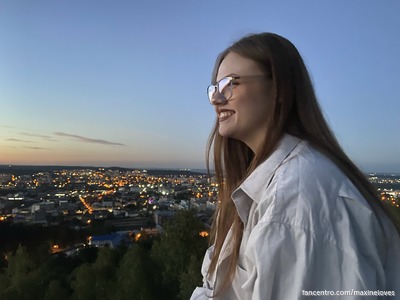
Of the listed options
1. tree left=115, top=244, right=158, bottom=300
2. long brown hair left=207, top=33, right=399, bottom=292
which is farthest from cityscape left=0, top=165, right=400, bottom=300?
long brown hair left=207, top=33, right=399, bottom=292

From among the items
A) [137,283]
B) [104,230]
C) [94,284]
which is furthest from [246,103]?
[104,230]

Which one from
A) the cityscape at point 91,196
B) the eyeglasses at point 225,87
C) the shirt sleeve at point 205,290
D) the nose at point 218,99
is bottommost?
the cityscape at point 91,196

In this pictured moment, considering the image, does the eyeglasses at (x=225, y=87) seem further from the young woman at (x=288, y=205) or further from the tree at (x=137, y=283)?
the tree at (x=137, y=283)

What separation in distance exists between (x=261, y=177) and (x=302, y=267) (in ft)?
0.74

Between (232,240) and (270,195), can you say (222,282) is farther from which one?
(270,195)

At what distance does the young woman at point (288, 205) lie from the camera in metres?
0.66

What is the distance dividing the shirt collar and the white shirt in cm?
3

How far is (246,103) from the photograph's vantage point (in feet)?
3.27

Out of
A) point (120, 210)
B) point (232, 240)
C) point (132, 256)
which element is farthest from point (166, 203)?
point (232, 240)

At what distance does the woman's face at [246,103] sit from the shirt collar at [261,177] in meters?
0.12

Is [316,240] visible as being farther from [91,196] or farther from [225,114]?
[91,196]

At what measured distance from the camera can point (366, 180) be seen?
87 cm

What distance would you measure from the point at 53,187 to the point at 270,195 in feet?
155

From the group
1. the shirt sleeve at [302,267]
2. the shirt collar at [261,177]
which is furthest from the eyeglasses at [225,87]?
the shirt sleeve at [302,267]
